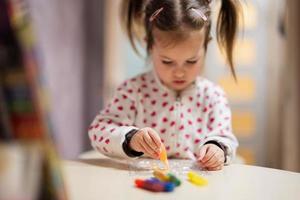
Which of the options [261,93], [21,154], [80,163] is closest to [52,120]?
[21,154]

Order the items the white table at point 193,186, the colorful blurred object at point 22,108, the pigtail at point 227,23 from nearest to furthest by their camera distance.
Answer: the colorful blurred object at point 22,108, the white table at point 193,186, the pigtail at point 227,23

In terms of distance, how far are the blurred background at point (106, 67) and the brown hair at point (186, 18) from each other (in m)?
0.86

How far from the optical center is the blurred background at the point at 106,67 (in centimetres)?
164

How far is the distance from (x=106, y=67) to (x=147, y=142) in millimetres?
1275

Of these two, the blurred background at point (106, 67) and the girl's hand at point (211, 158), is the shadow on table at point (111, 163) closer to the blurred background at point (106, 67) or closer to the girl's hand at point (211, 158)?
the girl's hand at point (211, 158)

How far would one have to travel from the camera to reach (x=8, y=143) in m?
0.38

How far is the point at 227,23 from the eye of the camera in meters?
0.66

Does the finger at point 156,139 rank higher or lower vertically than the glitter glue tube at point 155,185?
higher

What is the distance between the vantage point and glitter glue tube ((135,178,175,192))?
1.84 feet

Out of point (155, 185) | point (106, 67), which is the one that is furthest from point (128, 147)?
point (106, 67)

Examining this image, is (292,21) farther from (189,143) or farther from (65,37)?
(65,37)

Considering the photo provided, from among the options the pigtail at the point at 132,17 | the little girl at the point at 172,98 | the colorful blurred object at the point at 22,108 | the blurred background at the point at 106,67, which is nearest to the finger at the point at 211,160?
the little girl at the point at 172,98

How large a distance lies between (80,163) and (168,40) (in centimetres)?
23

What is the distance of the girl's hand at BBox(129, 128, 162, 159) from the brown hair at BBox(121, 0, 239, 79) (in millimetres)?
129
